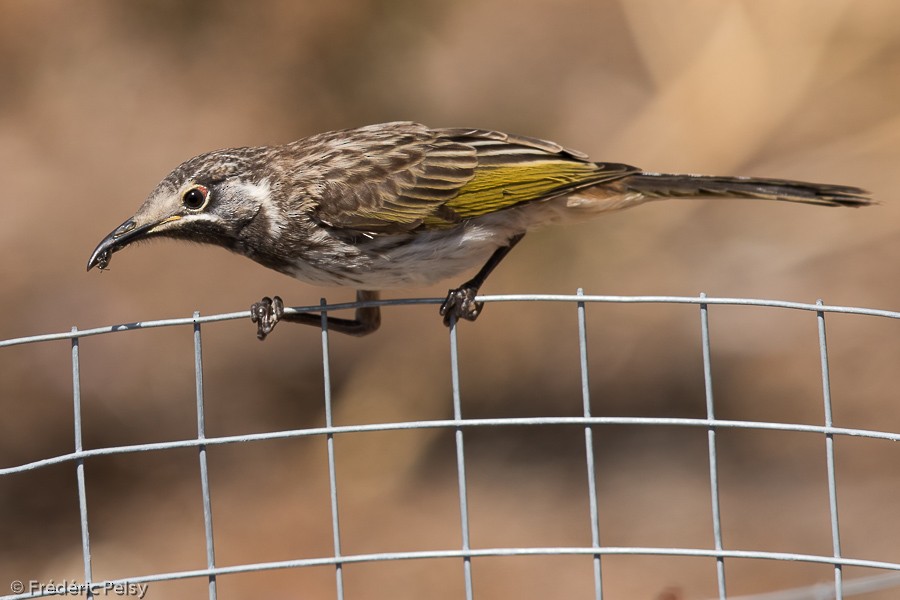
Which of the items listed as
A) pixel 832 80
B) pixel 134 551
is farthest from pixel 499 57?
pixel 134 551

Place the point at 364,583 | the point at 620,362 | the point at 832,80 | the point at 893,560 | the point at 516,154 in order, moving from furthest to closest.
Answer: the point at 832,80 → the point at 620,362 → the point at 364,583 → the point at 893,560 → the point at 516,154

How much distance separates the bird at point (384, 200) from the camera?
15.6ft

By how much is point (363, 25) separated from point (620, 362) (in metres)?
3.01

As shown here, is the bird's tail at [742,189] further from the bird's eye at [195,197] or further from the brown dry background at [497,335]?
the brown dry background at [497,335]

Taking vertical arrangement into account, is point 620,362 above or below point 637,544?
above

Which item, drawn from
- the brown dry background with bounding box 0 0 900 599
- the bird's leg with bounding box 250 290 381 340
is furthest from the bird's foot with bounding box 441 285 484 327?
the brown dry background with bounding box 0 0 900 599

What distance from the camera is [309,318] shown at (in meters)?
4.77

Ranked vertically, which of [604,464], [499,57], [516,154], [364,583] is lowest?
[364,583]

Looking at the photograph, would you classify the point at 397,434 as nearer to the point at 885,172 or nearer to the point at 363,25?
the point at 363,25

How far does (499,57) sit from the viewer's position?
8898mm

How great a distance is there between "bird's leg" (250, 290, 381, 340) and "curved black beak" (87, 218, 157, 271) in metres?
0.54

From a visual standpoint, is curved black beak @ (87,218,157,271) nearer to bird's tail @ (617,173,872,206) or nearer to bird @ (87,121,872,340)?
bird @ (87,121,872,340)

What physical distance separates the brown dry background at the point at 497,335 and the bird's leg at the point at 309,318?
2357mm

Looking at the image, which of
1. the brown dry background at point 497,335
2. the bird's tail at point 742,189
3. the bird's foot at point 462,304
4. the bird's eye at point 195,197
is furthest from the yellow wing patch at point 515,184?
the brown dry background at point 497,335
